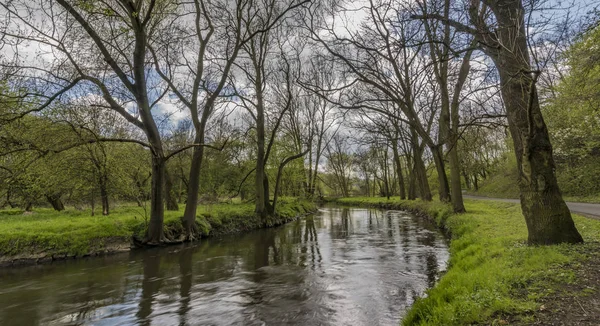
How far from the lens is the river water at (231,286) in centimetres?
560

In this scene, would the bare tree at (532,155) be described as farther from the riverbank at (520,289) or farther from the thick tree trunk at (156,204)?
the thick tree trunk at (156,204)

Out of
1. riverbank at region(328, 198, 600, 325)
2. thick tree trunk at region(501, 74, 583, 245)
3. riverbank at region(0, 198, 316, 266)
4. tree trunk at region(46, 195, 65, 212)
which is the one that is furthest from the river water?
tree trunk at region(46, 195, 65, 212)

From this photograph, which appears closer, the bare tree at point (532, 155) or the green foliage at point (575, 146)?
the bare tree at point (532, 155)

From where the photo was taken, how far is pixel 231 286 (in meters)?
7.32

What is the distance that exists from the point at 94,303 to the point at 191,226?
8061mm

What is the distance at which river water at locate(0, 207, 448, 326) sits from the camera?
560 centimetres

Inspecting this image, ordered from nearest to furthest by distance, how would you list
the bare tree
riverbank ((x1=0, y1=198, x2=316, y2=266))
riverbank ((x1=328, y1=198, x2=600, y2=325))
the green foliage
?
riverbank ((x1=328, y1=198, x2=600, y2=325)) < the bare tree < riverbank ((x1=0, y1=198, x2=316, y2=266)) < the green foliage

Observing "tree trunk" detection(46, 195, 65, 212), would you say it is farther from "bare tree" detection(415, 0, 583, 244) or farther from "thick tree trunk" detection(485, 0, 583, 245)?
"thick tree trunk" detection(485, 0, 583, 245)

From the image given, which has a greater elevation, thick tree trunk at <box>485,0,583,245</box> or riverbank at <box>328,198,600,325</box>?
thick tree trunk at <box>485,0,583,245</box>

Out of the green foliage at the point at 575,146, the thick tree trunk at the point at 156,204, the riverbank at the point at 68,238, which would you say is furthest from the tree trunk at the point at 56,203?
the green foliage at the point at 575,146

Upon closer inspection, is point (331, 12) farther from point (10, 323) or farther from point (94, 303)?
point (10, 323)

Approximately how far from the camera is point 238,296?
659 cm

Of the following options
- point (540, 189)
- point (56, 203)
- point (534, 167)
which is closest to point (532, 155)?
point (534, 167)

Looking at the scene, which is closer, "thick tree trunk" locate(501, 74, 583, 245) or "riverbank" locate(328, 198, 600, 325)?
"riverbank" locate(328, 198, 600, 325)
